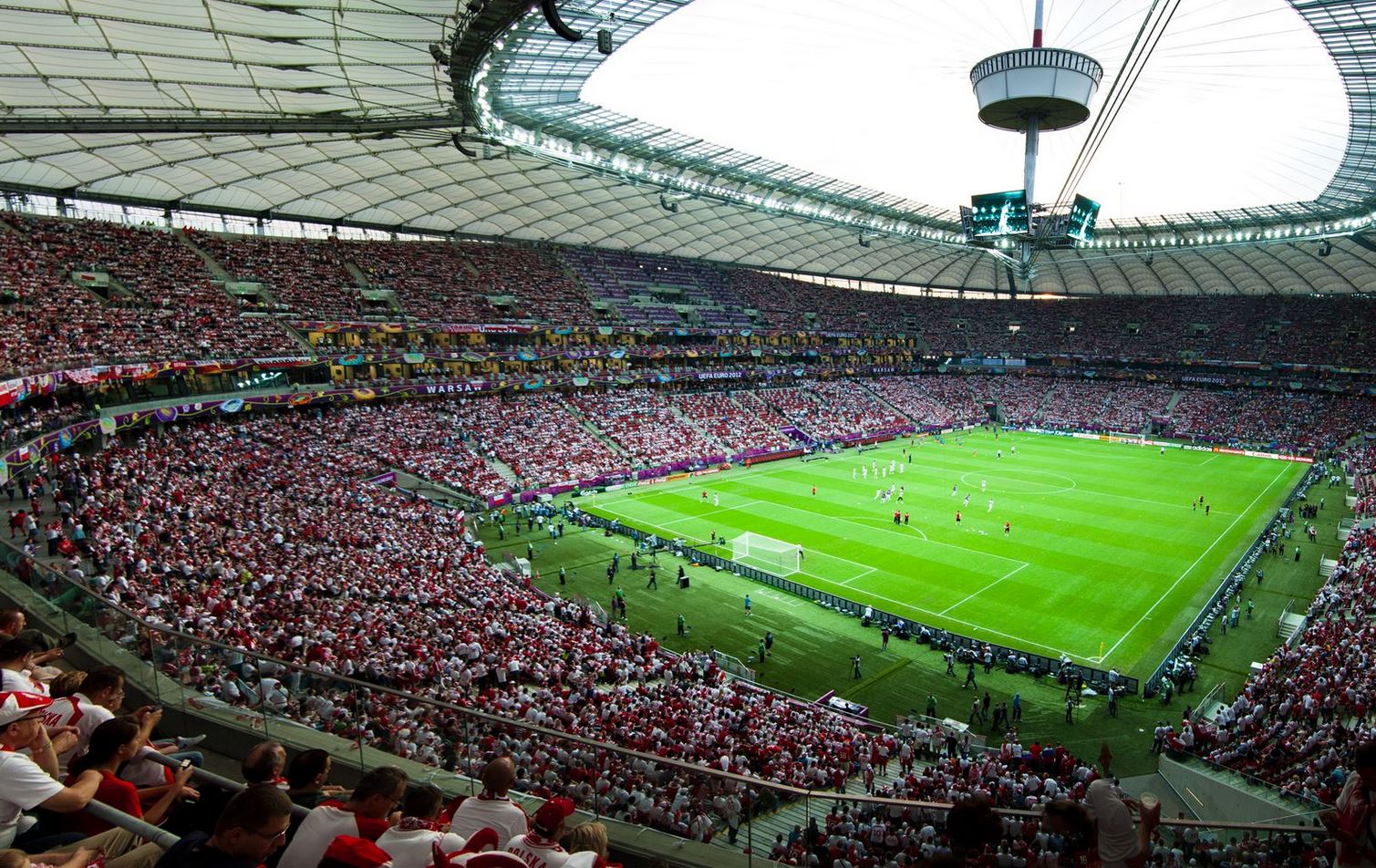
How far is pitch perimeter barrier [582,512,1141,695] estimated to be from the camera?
2530 cm

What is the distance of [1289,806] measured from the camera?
45.2 feet

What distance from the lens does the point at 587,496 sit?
49.5 m

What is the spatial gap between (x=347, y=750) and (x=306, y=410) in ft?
145

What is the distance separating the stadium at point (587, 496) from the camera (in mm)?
7258

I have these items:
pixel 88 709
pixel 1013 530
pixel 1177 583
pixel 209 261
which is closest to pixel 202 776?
pixel 88 709

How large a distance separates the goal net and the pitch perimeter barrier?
74 cm

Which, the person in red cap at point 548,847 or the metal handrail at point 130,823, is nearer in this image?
the metal handrail at point 130,823

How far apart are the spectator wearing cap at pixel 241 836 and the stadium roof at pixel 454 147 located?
23857mm

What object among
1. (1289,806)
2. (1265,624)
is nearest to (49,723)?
(1289,806)

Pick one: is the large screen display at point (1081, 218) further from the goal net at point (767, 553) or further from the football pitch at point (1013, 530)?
the goal net at point (767, 553)

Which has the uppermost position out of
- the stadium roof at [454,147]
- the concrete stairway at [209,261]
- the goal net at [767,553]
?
the stadium roof at [454,147]

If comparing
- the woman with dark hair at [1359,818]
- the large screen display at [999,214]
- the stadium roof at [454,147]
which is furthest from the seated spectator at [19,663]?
the large screen display at [999,214]

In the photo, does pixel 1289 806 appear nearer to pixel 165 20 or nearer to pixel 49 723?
pixel 49 723

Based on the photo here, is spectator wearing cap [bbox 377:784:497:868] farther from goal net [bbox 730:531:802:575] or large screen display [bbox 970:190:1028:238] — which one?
large screen display [bbox 970:190:1028:238]
